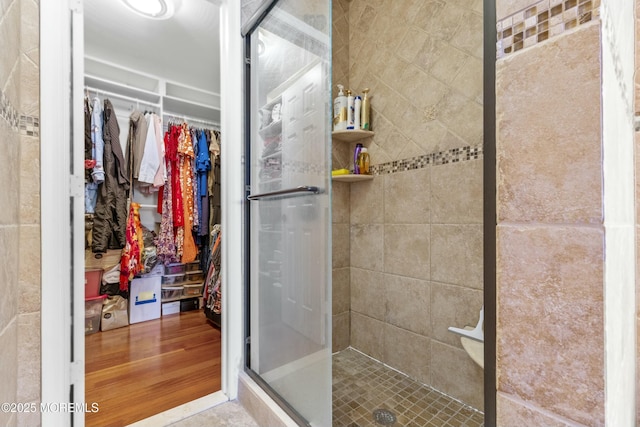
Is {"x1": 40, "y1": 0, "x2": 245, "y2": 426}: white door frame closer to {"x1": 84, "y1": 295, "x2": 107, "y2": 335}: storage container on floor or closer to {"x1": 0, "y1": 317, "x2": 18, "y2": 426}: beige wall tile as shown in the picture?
{"x1": 0, "y1": 317, "x2": 18, "y2": 426}: beige wall tile

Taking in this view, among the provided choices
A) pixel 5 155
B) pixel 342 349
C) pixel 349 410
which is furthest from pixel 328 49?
pixel 342 349

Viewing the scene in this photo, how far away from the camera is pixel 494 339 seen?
1.21ft

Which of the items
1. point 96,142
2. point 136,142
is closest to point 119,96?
point 136,142

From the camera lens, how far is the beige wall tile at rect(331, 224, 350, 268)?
189 centimetres

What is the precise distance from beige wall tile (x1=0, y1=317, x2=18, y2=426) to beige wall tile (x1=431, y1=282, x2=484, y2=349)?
1597mm

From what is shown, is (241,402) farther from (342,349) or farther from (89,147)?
(89,147)

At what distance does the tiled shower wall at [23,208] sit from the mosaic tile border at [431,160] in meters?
1.57

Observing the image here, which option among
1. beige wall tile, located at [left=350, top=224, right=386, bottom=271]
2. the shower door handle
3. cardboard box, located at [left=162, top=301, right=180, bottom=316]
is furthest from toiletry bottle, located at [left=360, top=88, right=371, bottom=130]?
cardboard box, located at [left=162, top=301, right=180, bottom=316]

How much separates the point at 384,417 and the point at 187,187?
2395mm

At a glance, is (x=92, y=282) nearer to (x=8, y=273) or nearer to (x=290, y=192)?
(x=8, y=273)

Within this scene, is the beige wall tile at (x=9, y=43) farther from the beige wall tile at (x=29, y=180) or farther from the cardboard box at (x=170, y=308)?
the cardboard box at (x=170, y=308)

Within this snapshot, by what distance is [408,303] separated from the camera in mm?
1584

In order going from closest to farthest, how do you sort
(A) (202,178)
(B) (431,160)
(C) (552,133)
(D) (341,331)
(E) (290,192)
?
(C) (552,133)
(E) (290,192)
(B) (431,160)
(D) (341,331)
(A) (202,178)

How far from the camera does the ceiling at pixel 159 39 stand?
1886 mm
